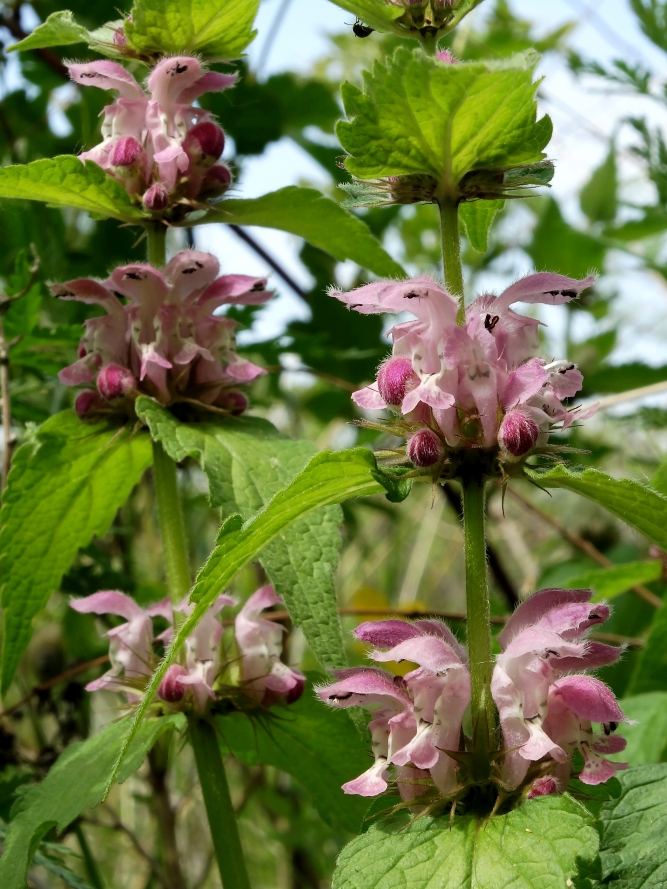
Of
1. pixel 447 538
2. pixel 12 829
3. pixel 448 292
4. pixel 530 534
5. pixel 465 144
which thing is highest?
pixel 465 144

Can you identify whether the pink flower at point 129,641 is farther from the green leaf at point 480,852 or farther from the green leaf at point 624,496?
the green leaf at point 624,496

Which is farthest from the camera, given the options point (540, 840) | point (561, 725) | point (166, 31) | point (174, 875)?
point (174, 875)

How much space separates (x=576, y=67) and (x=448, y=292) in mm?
1621

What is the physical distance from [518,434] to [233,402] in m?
0.52

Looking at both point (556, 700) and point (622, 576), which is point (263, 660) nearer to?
point (556, 700)

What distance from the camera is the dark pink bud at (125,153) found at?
1162 mm

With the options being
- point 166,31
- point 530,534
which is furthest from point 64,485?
point 530,534

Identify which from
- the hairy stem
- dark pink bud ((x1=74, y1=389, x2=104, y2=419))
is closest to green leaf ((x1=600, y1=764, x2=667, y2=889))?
dark pink bud ((x1=74, y1=389, x2=104, y2=419))

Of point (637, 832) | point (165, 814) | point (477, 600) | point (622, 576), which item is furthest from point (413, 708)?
point (165, 814)

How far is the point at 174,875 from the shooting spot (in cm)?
180

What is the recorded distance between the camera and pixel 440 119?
2.74 ft

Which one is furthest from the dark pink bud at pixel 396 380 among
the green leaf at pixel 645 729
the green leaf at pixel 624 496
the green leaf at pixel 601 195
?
the green leaf at pixel 601 195

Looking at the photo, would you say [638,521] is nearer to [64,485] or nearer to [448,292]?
[448,292]

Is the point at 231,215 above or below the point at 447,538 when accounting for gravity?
above
